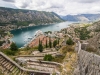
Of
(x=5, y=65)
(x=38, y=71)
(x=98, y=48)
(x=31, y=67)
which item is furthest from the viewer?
(x=98, y=48)

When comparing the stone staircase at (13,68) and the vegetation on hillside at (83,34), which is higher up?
the stone staircase at (13,68)

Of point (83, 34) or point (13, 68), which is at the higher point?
point (13, 68)

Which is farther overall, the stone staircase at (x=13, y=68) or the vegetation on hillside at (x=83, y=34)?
the vegetation on hillside at (x=83, y=34)

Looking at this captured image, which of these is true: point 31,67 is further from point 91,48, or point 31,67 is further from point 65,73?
point 91,48

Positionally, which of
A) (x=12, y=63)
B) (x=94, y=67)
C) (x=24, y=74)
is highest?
(x=94, y=67)

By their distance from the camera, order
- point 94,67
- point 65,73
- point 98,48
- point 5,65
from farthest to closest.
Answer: point 98,48 < point 5,65 < point 65,73 < point 94,67

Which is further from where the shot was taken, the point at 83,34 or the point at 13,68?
the point at 83,34

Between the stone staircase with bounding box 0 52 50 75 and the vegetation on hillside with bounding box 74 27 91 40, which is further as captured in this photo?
the vegetation on hillside with bounding box 74 27 91 40

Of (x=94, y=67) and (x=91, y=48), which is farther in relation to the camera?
(x=91, y=48)

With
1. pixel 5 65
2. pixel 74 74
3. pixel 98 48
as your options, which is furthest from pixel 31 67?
pixel 98 48

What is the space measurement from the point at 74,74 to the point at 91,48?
1444 centimetres

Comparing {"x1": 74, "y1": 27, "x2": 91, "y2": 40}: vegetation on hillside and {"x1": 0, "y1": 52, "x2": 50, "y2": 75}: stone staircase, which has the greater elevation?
{"x1": 0, "y1": 52, "x2": 50, "y2": 75}: stone staircase

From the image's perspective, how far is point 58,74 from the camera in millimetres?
13508

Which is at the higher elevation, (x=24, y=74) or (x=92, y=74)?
(x=92, y=74)
